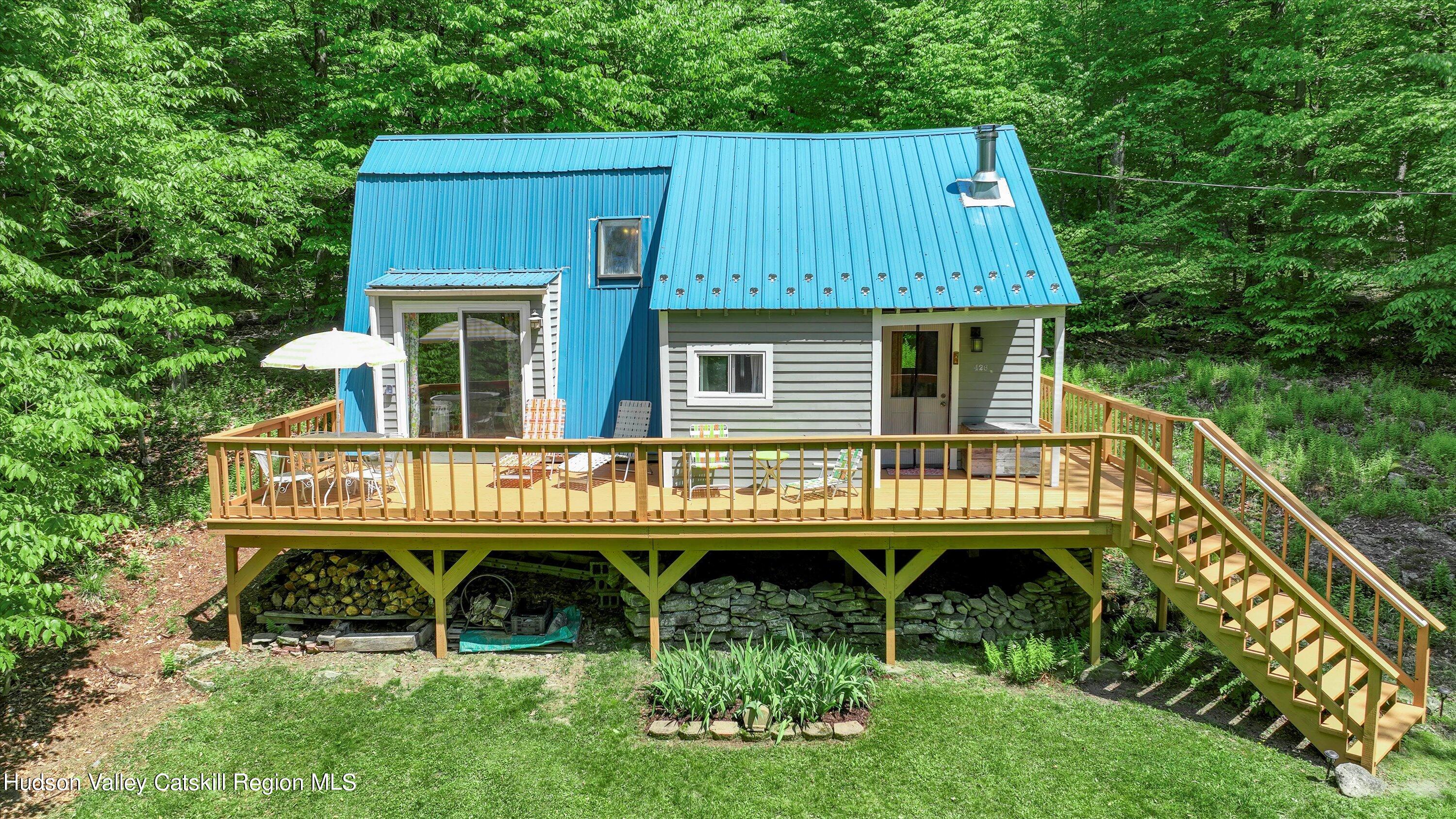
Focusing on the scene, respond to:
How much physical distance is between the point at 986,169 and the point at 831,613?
552 cm

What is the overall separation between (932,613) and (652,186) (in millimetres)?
6268

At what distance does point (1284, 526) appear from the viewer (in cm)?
732

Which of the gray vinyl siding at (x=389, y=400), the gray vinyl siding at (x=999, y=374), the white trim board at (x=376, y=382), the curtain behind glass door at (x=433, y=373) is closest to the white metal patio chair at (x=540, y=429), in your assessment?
the curtain behind glass door at (x=433, y=373)

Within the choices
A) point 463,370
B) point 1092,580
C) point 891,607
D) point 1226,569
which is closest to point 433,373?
point 463,370

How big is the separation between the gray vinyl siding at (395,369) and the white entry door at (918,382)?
428 cm

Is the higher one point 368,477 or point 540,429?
point 540,429

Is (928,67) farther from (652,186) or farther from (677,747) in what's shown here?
(677,747)

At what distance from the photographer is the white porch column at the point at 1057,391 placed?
8.70m

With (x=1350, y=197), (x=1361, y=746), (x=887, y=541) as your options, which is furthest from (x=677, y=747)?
(x=1350, y=197)

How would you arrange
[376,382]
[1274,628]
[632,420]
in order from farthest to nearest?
[376,382]
[632,420]
[1274,628]

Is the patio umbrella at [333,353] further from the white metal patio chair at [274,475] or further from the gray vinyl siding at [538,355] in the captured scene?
the gray vinyl siding at [538,355]

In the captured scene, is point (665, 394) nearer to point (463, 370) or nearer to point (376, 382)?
point (463, 370)

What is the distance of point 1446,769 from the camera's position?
6.09m

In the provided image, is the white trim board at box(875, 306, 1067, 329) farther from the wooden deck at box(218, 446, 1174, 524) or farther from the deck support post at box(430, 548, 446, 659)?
the deck support post at box(430, 548, 446, 659)
